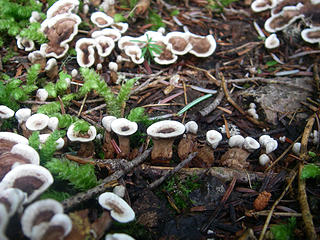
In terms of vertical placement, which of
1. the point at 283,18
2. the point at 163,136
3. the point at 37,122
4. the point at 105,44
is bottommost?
the point at 37,122

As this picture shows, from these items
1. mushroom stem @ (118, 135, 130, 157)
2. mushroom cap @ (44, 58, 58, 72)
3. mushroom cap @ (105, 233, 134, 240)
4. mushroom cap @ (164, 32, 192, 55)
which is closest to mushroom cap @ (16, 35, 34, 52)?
mushroom cap @ (44, 58, 58, 72)

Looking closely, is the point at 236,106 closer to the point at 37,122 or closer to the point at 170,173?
the point at 170,173

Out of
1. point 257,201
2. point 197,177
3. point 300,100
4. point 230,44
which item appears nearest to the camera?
point 257,201

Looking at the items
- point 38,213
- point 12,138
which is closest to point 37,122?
point 12,138

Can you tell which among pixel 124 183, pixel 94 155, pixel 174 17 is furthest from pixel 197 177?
pixel 174 17

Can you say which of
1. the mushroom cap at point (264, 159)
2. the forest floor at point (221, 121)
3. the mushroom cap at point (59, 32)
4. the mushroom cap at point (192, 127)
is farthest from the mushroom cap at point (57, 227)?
the mushroom cap at point (59, 32)

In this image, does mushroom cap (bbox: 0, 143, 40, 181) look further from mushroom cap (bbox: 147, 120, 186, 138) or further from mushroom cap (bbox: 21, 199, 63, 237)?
mushroom cap (bbox: 147, 120, 186, 138)

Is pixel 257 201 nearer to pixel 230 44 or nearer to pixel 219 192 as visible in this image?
pixel 219 192
